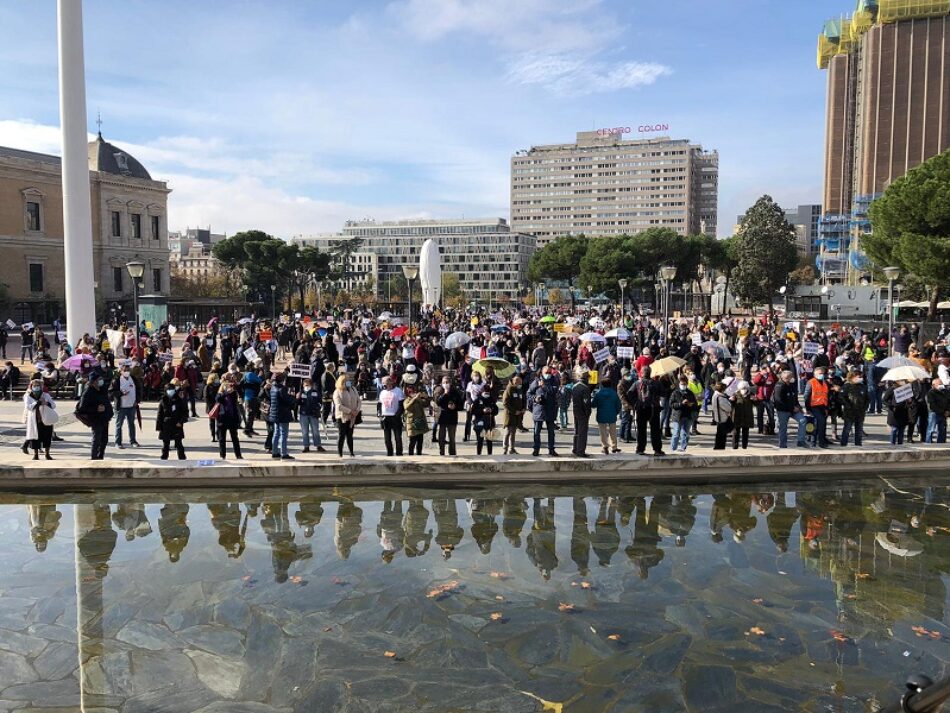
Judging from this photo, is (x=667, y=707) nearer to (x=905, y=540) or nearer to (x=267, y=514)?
(x=905, y=540)

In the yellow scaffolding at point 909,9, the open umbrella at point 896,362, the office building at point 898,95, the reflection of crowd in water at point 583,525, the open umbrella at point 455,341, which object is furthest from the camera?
the yellow scaffolding at point 909,9

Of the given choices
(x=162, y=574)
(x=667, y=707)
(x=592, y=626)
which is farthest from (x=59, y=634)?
(x=667, y=707)

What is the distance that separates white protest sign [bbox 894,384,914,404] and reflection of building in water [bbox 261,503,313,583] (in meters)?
11.1

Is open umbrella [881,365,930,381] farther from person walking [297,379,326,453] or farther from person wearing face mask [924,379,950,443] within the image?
person walking [297,379,326,453]

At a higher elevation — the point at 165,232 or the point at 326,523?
the point at 165,232

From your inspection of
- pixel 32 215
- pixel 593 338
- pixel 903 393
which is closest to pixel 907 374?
pixel 903 393

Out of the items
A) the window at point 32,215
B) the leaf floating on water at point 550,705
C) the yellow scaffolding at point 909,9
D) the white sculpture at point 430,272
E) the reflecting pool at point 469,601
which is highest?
the yellow scaffolding at point 909,9

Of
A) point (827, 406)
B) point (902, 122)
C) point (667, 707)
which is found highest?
point (902, 122)

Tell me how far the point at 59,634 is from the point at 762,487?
33.0ft

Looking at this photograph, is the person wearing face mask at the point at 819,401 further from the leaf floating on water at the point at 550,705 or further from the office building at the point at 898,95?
the office building at the point at 898,95

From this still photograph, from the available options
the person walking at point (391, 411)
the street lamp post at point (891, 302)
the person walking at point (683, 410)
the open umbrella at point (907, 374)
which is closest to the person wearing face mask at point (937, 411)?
the open umbrella at point (907, 374)

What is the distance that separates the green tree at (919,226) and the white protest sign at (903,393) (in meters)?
27.3

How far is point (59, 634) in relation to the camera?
6.84m

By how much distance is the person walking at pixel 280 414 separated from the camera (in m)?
12.1
